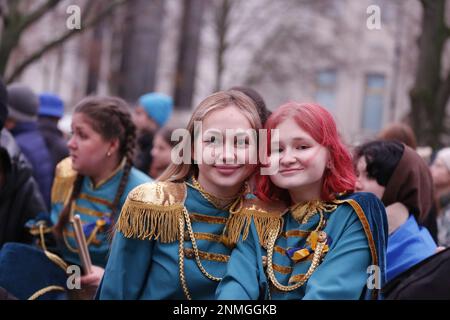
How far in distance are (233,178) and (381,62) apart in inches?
838

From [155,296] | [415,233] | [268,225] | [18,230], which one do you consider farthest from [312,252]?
[18,230]

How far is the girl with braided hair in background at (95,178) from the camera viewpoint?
394 cm

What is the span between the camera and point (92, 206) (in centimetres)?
402

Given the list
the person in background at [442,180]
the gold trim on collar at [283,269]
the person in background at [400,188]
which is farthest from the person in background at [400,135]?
the gold trim on collar at [283,269]

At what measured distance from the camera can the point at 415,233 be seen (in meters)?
3.47

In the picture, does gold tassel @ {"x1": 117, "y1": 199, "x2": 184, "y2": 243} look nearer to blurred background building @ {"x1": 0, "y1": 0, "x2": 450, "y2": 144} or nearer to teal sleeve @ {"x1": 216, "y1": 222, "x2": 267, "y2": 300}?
teal sleeve @ {"x1": 216, "y1": 222, "x2": 267, "y2": 300}

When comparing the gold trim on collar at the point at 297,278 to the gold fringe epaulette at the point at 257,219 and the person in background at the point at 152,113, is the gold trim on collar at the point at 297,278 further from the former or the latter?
the person in background at the point at 152,113

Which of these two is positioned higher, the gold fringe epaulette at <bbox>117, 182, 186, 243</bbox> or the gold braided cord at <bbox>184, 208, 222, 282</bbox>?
the gold fringe epaulette at <bbox>117, 182, 186, 243</bbox>

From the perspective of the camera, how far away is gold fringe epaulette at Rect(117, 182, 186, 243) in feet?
9.33

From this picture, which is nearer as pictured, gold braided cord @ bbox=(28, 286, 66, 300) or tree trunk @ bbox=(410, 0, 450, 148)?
gold braided cord @ bbox=(28, 286, 66, 300)

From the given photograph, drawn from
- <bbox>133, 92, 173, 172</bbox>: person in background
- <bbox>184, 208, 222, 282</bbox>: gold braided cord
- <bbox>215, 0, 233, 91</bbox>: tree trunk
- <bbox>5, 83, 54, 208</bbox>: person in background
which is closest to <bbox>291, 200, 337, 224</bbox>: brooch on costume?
<bbox>184, 208, 222, 282</bbox>: gold braided cord

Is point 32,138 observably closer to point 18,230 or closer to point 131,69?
point 18,230

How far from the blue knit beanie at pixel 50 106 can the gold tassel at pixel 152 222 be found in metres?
3.47

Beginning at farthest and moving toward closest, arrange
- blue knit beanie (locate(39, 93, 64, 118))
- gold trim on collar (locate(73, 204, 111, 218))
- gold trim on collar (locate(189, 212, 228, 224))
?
1. blue knit beanie (locate(39, 93, 64, 118))
2. gold trim on collar (locate(73, 204, 111, 218))
3. gold trim on collar (locate(189, 212, 228, 224))
